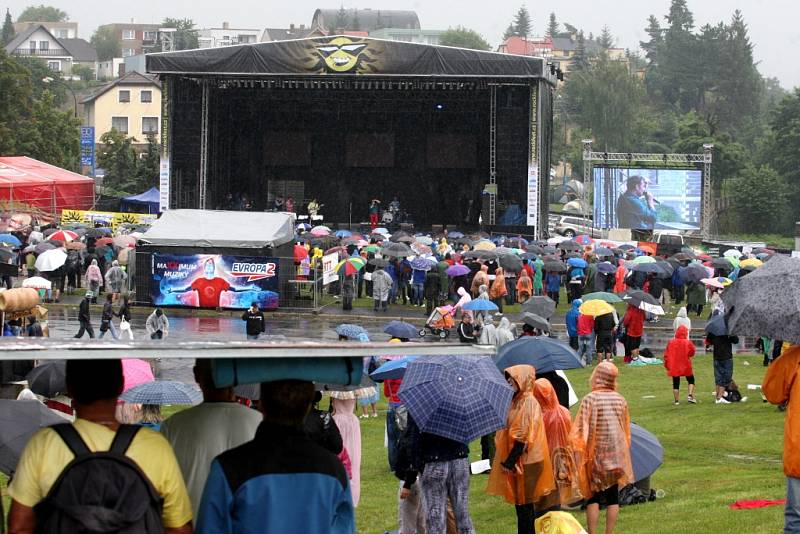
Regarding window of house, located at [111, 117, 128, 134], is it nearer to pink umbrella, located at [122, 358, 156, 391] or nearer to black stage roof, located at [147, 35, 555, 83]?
black stage roof, located at [147, 35, 555, 83]

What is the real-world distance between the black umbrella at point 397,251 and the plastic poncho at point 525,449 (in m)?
25.0

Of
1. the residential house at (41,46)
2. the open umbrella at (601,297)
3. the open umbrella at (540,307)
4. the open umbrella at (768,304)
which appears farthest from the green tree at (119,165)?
the residential house at (41,46)

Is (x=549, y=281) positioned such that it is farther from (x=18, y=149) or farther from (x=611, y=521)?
(x=18, y=149)

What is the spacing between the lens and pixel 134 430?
4695 millimetres

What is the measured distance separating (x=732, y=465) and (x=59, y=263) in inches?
872

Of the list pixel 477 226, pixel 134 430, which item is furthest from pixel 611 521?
pixel 477 226

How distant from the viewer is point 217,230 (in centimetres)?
3247

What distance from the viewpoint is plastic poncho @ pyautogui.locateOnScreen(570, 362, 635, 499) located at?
923 centimetres

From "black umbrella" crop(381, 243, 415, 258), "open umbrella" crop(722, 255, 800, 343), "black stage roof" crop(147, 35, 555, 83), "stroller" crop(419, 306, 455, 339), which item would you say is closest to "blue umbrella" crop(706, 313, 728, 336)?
"stroller" crop(419, 306, 455, 339)

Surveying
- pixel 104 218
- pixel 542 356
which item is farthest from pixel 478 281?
pixel 104 218

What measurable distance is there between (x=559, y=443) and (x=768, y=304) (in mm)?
1931

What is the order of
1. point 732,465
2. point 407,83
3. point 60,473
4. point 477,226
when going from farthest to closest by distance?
1. point 477,226
2. point 407,83
3. point 732,465
4. point 60,473

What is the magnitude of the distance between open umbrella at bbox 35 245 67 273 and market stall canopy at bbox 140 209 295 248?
1934 mm

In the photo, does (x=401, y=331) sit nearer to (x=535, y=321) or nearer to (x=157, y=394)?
(x=535, y=321)
